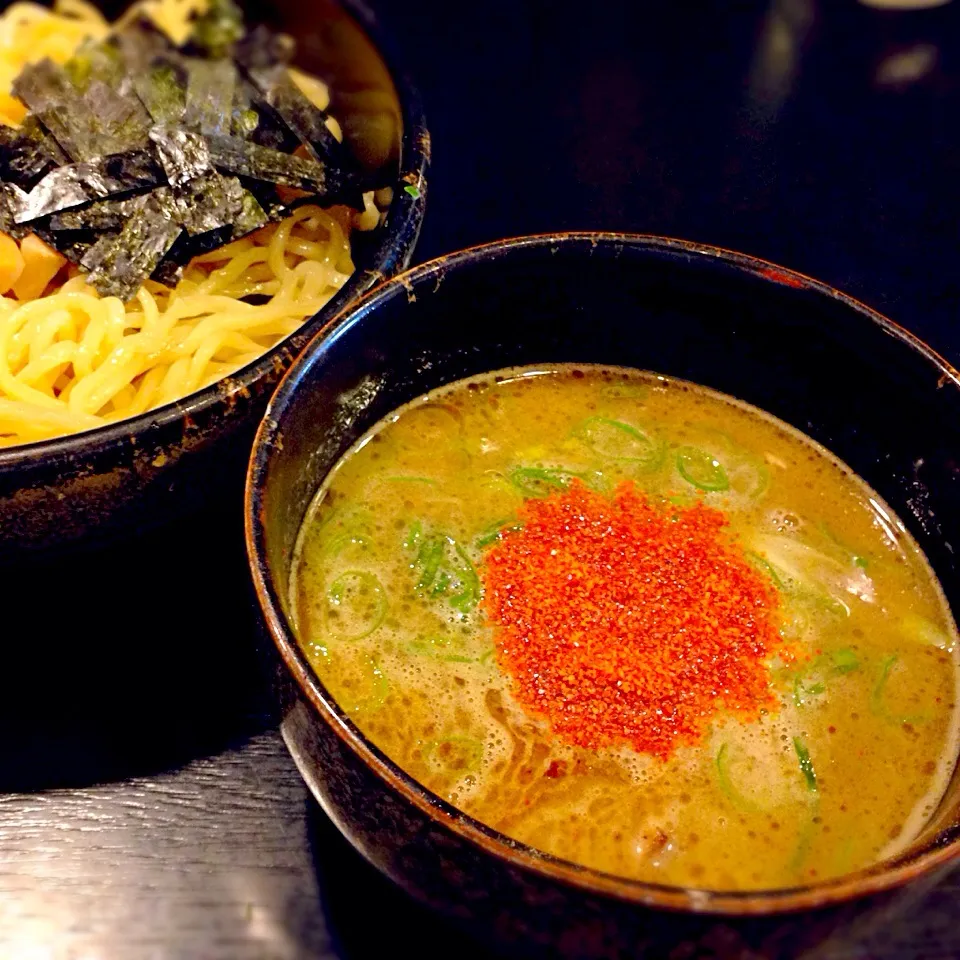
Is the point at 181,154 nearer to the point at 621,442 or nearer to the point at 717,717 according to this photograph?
the point at 621,442

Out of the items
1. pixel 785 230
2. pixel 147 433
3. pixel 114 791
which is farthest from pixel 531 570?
pixel 785 230

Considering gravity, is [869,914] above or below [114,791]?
above

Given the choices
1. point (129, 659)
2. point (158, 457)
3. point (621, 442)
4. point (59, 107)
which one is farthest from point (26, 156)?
point (621, 442)

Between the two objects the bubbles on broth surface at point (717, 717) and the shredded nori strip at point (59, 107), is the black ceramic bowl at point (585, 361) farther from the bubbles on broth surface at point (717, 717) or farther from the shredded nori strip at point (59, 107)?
the shredded nori strip at point (59, 107)

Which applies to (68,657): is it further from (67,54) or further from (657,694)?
(67,54)

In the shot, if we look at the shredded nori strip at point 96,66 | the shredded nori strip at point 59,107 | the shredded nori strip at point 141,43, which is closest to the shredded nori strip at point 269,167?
the shredded nori strip at point 59,107

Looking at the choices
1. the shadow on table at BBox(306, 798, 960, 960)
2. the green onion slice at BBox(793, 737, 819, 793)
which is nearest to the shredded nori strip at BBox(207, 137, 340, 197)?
the shadow on table at BBox(306, 798, 960, 960)
